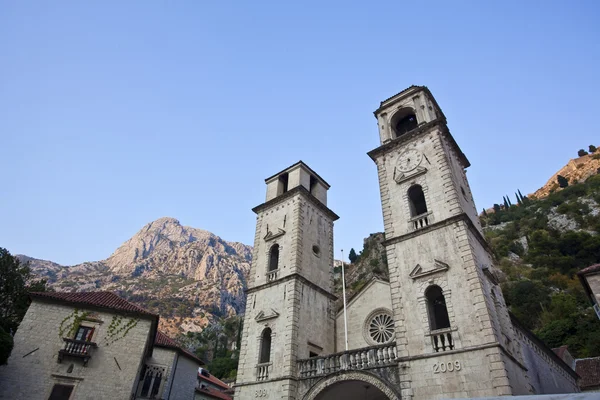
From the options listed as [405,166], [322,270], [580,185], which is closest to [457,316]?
[405,166]

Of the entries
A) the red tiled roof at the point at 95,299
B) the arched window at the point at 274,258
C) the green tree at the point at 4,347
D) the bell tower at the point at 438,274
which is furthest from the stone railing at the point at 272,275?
the green tree at the point at 4,347

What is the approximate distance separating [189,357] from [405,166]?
67.6ft

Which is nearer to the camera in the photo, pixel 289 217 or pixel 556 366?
pixel 289 217

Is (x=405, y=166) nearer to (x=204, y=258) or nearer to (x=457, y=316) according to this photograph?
(x=457, y=316)

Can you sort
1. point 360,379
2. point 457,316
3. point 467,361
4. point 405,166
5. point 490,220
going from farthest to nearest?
point 490,220
point 405,166
point 360,379
point 457,316
point 467,361

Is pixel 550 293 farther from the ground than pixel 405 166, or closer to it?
farther from the ground

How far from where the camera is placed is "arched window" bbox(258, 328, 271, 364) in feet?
66.8

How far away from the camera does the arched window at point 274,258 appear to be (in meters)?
23.9

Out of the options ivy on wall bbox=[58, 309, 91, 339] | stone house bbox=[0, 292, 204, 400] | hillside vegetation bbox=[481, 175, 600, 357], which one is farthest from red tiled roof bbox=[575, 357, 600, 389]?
ivy on wall bbox=[58, 309, 91, 339]

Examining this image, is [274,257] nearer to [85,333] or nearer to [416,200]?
[416,200]

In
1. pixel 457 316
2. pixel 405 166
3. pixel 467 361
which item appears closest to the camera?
pixel 467 361

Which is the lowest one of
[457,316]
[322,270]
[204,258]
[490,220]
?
[457,316]

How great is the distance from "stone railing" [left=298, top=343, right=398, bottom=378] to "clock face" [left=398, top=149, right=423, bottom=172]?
883cm

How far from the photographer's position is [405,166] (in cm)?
2002
